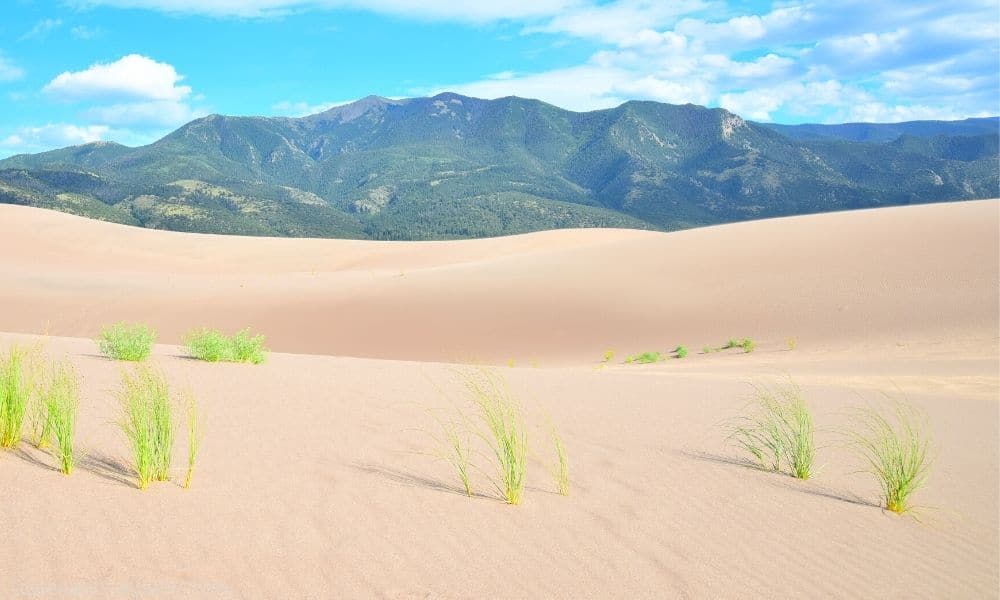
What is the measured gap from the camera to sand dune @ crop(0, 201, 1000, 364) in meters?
19.8

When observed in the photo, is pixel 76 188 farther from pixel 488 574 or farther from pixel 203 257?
pixel 488 574

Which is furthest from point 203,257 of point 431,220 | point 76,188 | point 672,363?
point 431,220

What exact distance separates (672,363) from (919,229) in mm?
13422

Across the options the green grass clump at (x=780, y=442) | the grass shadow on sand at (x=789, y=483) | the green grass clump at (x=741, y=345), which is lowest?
the green grass clump at (x=741, y=345)

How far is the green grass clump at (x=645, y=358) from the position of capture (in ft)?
58.2

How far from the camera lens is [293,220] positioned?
490ft

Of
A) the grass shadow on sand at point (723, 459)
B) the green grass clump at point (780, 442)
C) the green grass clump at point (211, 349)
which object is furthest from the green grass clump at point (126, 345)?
the green grass clump at point (780, 442)

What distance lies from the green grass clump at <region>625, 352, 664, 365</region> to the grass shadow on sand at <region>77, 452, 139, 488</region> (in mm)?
13728

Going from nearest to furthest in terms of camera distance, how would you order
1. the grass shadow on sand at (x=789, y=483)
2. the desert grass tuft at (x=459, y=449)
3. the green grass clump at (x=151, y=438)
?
the green grass clump at (x=151, y=438) < the desert grass tuft at (x=459, y=449) < the grass shadow on sand at (x=789, y=483)

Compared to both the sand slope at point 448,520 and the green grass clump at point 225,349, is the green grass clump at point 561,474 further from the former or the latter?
the green grass clump at point 225,349

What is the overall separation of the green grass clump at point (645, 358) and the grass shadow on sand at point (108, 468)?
1373 cm

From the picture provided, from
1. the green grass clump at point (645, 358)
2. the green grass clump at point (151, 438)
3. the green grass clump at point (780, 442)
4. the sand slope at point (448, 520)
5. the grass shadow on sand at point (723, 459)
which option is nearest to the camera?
the sand slope at point (448, 520)

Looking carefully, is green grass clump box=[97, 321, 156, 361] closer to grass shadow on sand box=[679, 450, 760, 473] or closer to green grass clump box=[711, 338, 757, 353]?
grass shadow on sand box=[679, 450, 760, 473]

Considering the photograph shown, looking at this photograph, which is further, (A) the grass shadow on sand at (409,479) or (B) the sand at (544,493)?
(A) the grass shadow on sand at (409,479)
